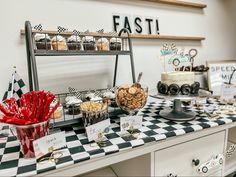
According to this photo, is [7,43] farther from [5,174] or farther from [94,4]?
[5,174]

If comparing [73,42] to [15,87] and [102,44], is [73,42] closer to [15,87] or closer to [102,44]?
[102,44]

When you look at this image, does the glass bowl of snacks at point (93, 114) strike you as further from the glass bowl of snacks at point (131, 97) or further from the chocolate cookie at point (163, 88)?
the chocolate cookie at point (163, 88)

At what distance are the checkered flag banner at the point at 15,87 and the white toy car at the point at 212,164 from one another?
3.53 ft

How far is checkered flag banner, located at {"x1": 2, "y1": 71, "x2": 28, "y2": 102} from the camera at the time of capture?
1066 millimetres

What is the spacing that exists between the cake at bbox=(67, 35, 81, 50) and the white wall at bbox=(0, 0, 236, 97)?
0.28 metres

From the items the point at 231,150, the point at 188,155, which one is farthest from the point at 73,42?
the point at 231,150

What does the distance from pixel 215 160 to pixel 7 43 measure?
1355 millimetres

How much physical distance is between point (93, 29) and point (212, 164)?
113 cm

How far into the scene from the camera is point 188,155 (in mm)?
951

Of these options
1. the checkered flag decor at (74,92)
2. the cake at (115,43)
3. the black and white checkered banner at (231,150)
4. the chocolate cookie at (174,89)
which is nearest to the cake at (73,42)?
the cake at (115,43)

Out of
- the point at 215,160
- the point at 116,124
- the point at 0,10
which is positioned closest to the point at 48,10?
the point at 0,10

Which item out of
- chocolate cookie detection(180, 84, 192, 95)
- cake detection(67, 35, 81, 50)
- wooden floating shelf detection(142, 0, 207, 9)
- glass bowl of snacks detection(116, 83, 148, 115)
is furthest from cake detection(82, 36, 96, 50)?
wooden floating shelf detection(142, 0, 207, 9)

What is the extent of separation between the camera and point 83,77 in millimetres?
1333

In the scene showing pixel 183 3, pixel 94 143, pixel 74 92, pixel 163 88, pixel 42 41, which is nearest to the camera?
pixel 94 143
